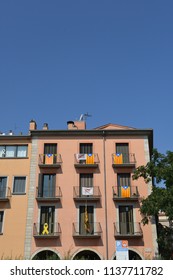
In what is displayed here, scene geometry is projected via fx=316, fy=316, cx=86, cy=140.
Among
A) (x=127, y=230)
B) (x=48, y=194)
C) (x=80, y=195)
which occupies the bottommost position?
A: (x=127, y=230)

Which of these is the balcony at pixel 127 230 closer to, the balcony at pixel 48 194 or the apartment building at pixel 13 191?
the balcony at pixel 48 194

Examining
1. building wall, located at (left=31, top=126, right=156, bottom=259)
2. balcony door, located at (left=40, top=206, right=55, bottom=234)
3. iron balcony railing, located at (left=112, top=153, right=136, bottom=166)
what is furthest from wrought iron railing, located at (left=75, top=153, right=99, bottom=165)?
balcony door, located at (left=40, top=206, right=55, bottom=234)

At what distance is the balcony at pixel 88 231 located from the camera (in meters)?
26.5

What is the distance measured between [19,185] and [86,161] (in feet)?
21.6

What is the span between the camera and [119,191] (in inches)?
1120

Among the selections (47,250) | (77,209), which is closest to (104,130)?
(77,209)

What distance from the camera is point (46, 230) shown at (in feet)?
88.6

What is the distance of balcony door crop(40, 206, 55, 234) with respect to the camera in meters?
27.1

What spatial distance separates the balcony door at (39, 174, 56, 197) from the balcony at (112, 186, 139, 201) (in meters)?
5.57

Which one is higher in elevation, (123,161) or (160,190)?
(123,161)

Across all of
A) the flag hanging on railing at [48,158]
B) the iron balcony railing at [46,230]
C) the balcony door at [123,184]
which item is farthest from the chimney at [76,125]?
the iron balcony railing at [46,230]

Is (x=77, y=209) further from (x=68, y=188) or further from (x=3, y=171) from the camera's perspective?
(x=3, y=171)

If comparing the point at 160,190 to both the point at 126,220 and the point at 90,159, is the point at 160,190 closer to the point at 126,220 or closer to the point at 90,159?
the point at 126,220

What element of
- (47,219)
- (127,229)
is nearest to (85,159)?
(47,219)
